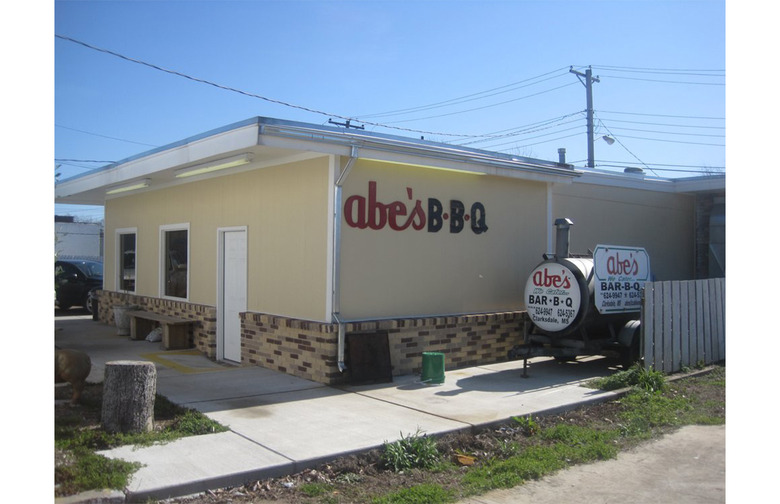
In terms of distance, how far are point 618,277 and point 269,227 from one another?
560cm

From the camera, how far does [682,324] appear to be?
34.5 feet

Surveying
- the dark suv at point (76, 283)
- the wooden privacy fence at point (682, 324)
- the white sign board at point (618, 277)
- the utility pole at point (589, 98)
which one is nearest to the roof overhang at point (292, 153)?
the white sign board at point (618, 277)

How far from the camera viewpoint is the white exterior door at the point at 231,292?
1123 centimetres

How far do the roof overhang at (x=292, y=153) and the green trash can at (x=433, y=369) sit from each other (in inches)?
113

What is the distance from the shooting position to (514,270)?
38.7ft

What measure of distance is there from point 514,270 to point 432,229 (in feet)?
6.94

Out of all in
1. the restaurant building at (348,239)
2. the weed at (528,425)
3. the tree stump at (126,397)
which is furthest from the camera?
the restaurant building at (348,239)

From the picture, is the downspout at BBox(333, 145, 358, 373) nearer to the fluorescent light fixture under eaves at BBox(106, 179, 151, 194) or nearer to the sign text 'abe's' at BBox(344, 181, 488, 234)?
the sign text 'abe's' at BBox(344, 181, 488, 234)

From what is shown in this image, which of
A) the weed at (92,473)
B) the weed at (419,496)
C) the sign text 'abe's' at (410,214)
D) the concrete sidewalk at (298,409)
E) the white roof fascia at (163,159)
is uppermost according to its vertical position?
the white roof fascia at (163,159)

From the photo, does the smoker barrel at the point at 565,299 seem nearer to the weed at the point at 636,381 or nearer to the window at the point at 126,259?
the weed at the point at 636,381

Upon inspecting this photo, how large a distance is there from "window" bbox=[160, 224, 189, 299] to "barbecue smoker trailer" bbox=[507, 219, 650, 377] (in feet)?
21.6

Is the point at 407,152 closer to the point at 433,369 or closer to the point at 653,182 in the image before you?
the point at 433,369

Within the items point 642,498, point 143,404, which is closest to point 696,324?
point 642,498
